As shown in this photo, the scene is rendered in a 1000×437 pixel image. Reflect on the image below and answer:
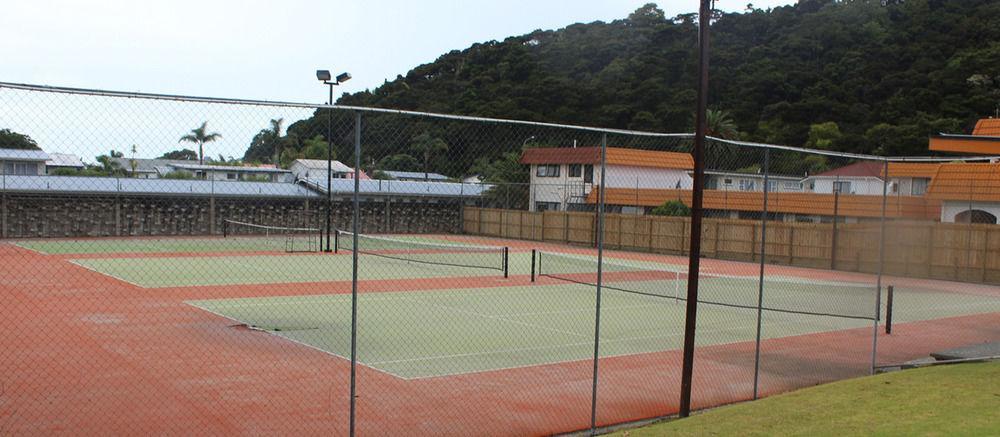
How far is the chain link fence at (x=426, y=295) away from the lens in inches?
354

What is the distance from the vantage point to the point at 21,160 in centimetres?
604

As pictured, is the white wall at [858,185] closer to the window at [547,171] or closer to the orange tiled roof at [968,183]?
the orange tiled roof at [968,183]

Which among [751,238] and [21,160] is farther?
[751,238]

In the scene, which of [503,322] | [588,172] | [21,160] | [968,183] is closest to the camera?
[21,160]

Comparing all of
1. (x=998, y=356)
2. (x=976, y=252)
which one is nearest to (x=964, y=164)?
(x=976, y=252)

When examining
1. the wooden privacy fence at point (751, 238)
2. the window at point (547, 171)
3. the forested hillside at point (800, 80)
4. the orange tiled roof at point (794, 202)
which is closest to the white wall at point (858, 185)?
the wooden privacy fence at point (751, 238)

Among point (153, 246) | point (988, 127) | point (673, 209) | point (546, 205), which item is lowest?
point (153, 246)

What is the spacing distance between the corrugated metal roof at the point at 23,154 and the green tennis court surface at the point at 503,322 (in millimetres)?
6320

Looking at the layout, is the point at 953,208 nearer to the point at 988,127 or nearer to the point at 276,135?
the point at 988,127

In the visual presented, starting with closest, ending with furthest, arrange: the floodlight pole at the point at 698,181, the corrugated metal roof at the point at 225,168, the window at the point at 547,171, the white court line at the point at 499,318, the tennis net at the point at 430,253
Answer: the corrugated metal roof at the point at 225,168, the floodlight pole at the point at 698,181, the white court line at the point at 499,318, the window at the point at 547,171, the tennis net at the point at 430,253

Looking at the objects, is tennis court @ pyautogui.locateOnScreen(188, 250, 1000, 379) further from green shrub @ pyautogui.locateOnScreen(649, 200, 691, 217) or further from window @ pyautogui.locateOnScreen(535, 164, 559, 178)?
green shrub @ pyautogui.locateOnScreen(649, 200, 691, 217)

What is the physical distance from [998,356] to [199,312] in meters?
13.7

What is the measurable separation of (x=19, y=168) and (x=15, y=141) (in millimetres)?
804

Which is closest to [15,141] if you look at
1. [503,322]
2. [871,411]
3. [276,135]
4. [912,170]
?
[276,135]
